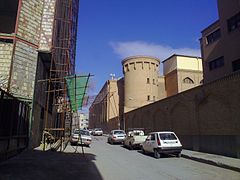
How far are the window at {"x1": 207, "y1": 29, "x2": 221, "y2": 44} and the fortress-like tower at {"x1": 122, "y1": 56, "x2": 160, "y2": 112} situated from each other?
29.2m

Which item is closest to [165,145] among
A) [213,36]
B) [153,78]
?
[213,36]

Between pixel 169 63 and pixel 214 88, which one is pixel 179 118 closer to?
pixel 214 88

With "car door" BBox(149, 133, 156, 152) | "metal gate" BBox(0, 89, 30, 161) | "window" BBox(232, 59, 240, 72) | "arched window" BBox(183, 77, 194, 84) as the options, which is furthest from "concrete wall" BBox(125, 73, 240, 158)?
"arched window" BBox(183, 77, 194, 84)

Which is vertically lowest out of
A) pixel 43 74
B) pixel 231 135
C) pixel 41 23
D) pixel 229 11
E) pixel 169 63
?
pixel 231 135

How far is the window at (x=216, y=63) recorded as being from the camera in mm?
26773

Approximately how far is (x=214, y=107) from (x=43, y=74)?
1242 centimetres

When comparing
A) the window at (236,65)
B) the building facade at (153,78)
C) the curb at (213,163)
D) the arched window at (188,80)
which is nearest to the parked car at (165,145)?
the curb at (213,163)

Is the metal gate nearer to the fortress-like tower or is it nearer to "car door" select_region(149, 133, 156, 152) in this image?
"car door" select_region(149, 133, 156, 152)

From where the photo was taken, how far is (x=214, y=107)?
16.5 metres

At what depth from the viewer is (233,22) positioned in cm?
2373

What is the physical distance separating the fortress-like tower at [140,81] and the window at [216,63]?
2970cm

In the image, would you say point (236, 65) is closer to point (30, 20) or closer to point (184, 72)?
point (30, 20)

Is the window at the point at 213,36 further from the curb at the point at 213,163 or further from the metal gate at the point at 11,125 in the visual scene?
the metal gate at the point at 11,125

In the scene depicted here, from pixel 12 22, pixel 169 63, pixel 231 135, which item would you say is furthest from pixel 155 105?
pixel 169 63
